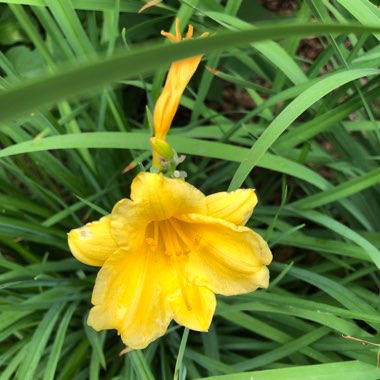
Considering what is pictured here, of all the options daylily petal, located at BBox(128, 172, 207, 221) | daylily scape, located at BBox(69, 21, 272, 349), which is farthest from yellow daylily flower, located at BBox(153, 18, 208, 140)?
daylily petal, located at BBox(128, 172, 207, 221)

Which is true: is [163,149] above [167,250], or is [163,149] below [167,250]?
above

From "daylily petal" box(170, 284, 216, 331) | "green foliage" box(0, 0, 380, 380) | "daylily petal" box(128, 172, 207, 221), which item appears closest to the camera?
"daylily petal" box(128, 172, 207, 221)

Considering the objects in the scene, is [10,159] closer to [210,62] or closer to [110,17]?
[110,17]

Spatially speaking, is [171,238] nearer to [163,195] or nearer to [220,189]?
[163,195]

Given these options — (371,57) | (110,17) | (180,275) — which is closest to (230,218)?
(180,275)

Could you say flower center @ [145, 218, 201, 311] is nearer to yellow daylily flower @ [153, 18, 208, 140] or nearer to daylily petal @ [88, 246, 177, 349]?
daylily petal @ [88, 246, 177, 349]

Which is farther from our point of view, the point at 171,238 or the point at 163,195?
the point at 171,238

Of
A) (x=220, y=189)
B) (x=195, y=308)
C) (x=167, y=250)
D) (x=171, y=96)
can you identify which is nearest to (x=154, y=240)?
(x=167, y=250)
